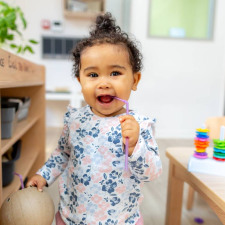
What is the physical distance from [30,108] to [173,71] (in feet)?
6.91

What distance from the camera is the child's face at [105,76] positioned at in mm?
810

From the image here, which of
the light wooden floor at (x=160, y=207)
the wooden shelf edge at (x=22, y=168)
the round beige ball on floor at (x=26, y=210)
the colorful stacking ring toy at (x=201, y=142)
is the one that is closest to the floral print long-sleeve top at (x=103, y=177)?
the round beige ball on floor at (x=26, y=210)

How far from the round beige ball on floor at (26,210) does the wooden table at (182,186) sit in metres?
0.49

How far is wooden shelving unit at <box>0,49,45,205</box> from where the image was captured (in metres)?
1.04

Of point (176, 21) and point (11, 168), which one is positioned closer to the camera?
point (11, 168)

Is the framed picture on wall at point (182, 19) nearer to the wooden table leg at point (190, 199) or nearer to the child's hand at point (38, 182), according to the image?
the wooden table leg at point (190, 199)

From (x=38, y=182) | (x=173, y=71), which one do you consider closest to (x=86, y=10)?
(x=173, y=71)

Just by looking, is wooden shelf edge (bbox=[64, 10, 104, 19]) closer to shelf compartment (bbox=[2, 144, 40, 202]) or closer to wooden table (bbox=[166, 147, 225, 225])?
shelf compartment (bbox=[2, 144, 40, 202])

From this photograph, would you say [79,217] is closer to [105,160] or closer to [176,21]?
[105,160]

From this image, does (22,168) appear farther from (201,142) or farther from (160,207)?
(201,142)

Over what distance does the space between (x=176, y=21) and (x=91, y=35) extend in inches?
115

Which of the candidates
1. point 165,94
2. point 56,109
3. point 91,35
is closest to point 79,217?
point 91,35

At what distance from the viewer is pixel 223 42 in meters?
3.53

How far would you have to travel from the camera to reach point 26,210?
0.78 meters
